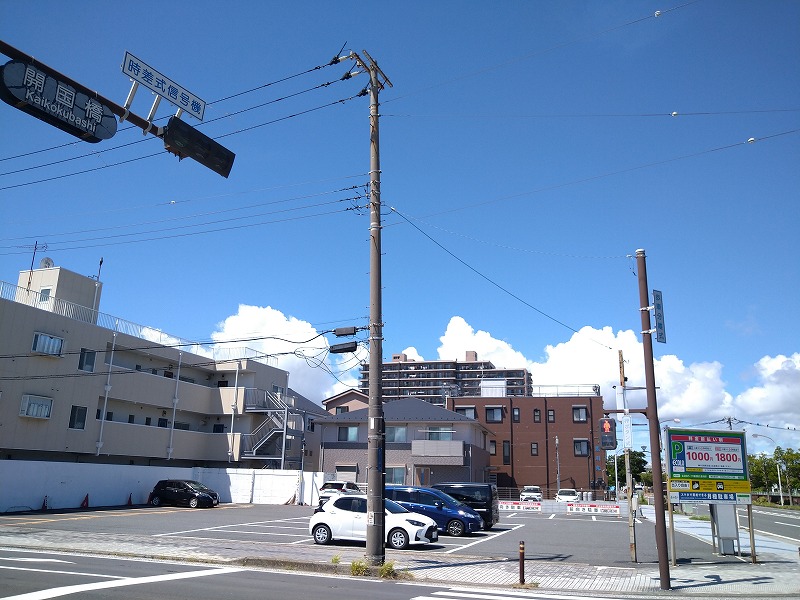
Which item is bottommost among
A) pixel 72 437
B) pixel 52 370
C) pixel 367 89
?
pixel 72 437

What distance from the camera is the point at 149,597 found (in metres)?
9.92

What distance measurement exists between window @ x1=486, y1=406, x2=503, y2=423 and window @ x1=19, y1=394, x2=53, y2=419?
141 feet

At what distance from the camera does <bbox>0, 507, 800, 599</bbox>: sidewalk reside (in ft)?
42.9

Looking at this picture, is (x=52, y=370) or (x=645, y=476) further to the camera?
(x=645, y=476)

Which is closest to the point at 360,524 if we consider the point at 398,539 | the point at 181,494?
the point at 398,539

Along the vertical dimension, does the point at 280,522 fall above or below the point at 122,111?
below

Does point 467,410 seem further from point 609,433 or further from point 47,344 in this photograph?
point 609,433

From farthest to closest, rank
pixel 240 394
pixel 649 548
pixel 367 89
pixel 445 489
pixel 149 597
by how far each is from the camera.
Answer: pixel 240 394 < pixel 445 489 < pixel 649 548 < pixel 367 89 < pixel 149 597

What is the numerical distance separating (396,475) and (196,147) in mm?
39346

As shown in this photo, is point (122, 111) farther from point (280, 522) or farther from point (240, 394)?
point (240, 394)

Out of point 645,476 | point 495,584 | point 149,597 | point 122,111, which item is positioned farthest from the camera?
point 645,476

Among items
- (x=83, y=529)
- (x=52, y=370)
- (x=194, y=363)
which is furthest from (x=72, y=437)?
(x=83, y=529)

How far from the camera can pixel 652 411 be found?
1409cm

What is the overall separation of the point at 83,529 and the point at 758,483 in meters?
84.2
